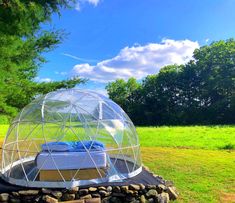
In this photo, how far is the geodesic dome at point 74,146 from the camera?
30.6 ft

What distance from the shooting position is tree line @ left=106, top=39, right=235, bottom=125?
5053 centimetres

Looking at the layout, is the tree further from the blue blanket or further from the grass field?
the grass field

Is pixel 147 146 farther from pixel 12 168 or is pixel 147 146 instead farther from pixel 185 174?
pixel 12 168

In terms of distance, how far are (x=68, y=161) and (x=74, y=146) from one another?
1.93ft

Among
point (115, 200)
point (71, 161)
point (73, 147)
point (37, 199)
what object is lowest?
point (115, 200)

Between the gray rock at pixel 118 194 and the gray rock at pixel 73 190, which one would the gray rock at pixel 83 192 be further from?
the gray rock at pixel 118 194

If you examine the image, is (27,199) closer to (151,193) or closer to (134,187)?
(134,187)

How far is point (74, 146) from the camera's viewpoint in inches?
389

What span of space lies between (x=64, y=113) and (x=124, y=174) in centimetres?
262

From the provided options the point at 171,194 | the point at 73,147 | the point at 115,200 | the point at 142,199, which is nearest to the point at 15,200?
the point at 73,147

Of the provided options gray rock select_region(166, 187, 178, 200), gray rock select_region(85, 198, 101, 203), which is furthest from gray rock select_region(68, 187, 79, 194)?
gray rock select_region(166, 187, 178, 200)

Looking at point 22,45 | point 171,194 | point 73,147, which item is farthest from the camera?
point 22,45

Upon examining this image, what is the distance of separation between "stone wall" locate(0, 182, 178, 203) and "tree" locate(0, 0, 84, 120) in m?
5.08

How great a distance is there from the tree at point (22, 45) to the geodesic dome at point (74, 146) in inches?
99.7
